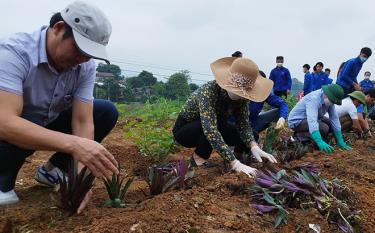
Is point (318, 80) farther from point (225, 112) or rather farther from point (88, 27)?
point (88, 27)

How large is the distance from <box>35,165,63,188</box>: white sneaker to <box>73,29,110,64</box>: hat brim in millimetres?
1095

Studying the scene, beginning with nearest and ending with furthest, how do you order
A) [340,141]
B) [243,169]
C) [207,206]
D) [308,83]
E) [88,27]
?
Result: 1. [88,27]
2. [207,206]
3. [243,169]
4. [340,141]
5. [308,83]

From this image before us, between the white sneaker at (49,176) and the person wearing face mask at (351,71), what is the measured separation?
552 centimetres

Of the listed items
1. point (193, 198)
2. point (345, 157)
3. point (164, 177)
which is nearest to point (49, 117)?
point (164, 177)

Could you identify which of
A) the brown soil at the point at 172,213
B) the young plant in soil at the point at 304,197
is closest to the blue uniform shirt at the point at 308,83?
the brown soil at the point at 172,213

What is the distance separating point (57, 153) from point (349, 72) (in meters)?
5.66

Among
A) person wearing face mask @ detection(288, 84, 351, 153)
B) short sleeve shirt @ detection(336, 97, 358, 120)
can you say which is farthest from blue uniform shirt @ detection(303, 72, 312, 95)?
person wearing face mask @ detection(288, 84, 351, 153)

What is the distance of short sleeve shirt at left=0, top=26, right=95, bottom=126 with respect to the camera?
212 centimetres

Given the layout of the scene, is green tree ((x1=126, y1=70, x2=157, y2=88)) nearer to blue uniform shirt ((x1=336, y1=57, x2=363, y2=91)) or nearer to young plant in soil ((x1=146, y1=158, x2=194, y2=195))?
blue uniform shirt ((x1=336, y1=57, x2=363, y2=91))

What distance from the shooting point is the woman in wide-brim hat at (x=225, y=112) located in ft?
10.5

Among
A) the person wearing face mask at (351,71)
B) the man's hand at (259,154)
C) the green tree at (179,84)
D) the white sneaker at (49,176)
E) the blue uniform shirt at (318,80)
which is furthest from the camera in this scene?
the green tree at (179,84)

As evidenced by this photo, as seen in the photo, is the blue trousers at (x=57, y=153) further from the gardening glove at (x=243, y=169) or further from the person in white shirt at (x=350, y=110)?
the person in white shirt at (x=350, y=110)

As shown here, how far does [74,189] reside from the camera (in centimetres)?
219

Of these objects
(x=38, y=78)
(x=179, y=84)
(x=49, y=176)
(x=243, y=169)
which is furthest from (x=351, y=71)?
(x=179, y=84)
